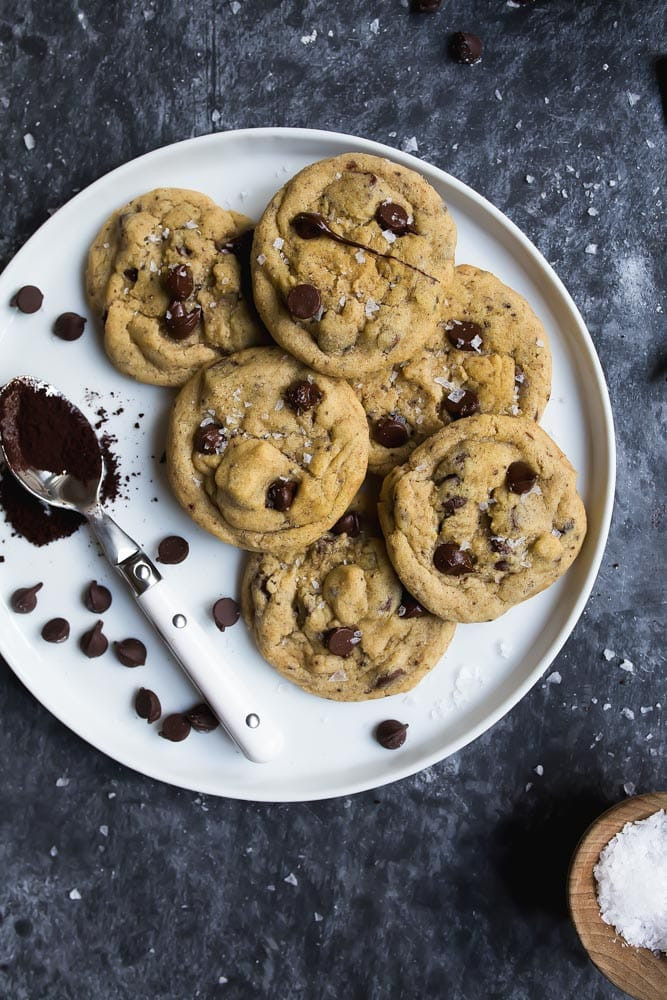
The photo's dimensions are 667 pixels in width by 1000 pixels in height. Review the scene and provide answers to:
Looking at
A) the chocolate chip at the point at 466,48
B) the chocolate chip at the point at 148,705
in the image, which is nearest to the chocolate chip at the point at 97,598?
the chocolate chip at the point at 148,705

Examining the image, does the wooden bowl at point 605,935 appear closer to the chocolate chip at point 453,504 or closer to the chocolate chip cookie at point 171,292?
the chocolate chip at point 453,504

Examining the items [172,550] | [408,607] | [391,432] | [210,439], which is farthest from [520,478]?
[172,550]

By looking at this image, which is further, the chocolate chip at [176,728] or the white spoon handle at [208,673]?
the chocolate chip at [176,728]

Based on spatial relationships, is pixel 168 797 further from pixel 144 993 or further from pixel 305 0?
pixel 305 0

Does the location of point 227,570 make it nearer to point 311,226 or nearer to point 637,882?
point 311,226

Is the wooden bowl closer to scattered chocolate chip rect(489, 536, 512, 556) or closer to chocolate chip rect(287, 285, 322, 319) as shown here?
scattered chocolate chip rect(489, 536, 512, 556)

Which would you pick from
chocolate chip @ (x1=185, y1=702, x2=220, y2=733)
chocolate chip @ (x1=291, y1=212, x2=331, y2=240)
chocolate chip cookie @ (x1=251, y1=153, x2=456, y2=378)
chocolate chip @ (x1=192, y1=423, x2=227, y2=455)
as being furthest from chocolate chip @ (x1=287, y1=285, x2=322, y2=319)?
chocolate chip @ (x1=185, y1=702, x2=220, y2=733)
